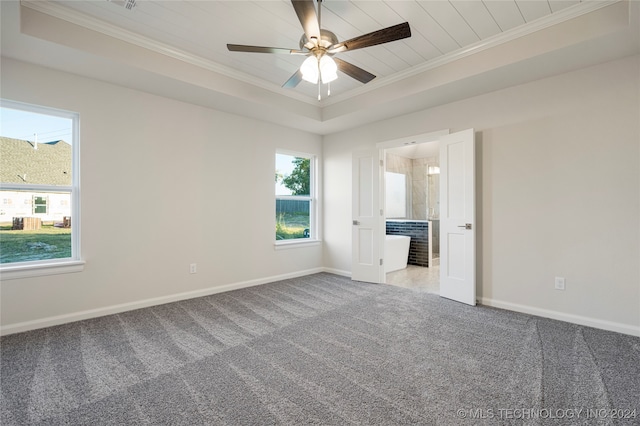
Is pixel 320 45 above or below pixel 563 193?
above

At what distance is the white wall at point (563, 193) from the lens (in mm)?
2775

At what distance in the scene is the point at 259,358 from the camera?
233 cm

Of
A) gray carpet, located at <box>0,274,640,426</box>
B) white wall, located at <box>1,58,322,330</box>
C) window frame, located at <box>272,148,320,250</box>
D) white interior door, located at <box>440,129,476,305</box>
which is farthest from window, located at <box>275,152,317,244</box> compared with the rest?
white interior door, located at <box>440,129,476,305</box>

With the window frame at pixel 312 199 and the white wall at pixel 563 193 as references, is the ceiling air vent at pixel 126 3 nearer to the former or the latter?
the window frame at pixel 312 199

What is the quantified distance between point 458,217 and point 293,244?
262cm

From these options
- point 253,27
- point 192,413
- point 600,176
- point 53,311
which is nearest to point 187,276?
point 53,311

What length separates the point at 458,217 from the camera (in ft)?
12.3

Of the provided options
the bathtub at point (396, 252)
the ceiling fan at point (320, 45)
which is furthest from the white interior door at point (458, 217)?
the ceiling fan at point (320, 45)

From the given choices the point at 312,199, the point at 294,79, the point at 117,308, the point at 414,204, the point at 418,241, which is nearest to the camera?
the point at 294,79

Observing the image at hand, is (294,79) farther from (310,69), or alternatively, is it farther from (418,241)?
(418,241)

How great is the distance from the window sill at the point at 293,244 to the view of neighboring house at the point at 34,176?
8.91ft

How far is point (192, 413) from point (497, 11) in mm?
3751

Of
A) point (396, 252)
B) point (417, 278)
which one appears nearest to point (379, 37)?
point (417, 278)

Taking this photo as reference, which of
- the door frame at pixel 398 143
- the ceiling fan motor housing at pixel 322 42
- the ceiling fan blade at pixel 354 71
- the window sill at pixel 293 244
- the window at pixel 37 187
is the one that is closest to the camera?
the ceiling fan motor housing at pixel 322 42
